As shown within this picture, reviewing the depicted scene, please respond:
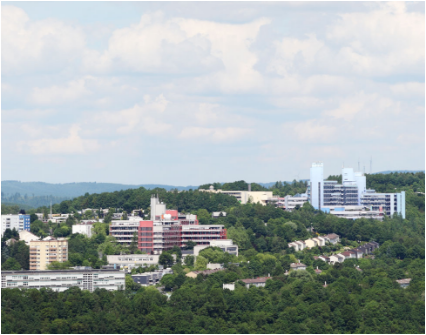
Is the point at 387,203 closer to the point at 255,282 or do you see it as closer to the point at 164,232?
the point at 164,232

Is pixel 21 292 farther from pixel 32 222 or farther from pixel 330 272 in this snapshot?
pixel 32 222

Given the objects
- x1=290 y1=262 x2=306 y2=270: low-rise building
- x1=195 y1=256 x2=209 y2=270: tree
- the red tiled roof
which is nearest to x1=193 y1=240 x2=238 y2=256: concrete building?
x1=290 y1=262 x2=306 y2=270: low-rise building

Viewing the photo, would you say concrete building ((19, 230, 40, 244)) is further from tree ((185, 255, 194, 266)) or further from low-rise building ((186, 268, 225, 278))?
low-rise building ((186, 268, 225, 278))

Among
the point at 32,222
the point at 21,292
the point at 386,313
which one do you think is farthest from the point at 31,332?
the point at 32,222

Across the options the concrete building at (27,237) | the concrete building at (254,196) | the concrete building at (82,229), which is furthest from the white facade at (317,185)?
the concrete building at (27,237)

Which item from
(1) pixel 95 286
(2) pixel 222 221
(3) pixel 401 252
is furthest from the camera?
(2) pixel 222 221

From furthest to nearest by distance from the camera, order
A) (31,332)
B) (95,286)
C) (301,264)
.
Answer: (301,264)
(95,286)
(31,332)
